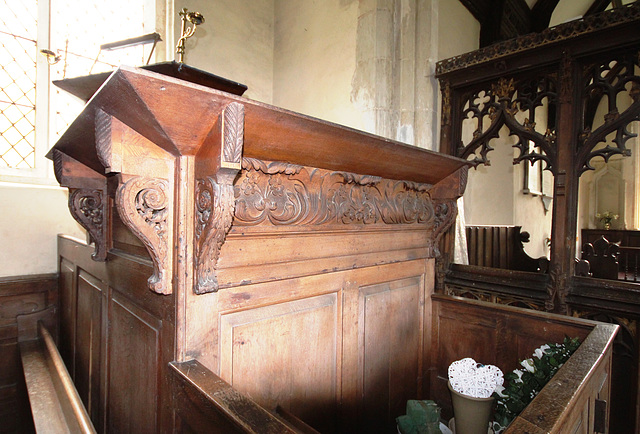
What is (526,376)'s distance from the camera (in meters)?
1.32

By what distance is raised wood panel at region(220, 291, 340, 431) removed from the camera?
1095 millimetres

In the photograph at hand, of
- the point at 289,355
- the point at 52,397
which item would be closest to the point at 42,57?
the point at 52,397

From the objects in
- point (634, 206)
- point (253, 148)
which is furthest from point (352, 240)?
point (634, 206)

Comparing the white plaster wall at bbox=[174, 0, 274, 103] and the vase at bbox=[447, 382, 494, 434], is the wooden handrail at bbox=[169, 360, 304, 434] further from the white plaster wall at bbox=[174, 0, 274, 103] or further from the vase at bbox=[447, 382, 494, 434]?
the white plaster wall at bbox=[174, 0, 274, 103]

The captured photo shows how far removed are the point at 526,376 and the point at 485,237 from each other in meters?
2.16

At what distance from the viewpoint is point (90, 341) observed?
5.38 feet

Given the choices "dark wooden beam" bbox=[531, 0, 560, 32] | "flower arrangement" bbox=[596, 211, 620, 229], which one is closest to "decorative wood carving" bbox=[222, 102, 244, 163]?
"dark wooden beam" bbox=[531, 0, 560, 32]

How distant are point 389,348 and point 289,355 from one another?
2.06 ft

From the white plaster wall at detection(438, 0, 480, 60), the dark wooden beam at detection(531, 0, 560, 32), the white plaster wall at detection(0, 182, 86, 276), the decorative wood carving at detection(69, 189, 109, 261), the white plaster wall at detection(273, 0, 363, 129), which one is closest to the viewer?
the decorative wood carving at detection(69, 189, 109, 261)

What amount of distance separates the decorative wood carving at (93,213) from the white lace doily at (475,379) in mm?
1643

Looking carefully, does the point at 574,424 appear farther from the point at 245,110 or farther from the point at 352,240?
the point at 245,110

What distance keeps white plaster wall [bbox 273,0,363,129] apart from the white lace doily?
1.87 m

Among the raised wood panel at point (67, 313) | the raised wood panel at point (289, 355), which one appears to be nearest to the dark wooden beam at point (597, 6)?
the raised wood panel at point (289, 355)

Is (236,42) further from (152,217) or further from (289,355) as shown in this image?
(289,355)
